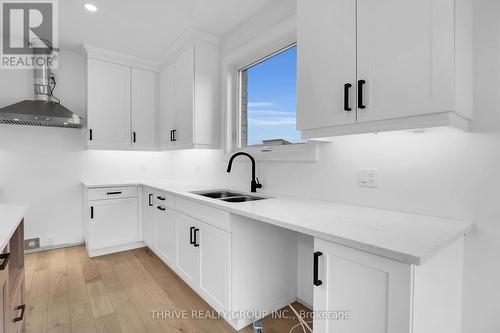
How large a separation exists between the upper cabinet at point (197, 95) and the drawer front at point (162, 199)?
0.58m

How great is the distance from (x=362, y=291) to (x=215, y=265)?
112 cm

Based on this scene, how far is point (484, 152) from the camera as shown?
3.82ft

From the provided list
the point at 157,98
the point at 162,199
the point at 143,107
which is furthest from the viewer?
the point at 157,98

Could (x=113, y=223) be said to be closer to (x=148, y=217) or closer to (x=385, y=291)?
(x=148, y=217)

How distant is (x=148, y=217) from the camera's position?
315cm

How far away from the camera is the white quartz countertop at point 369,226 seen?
2.94 ft

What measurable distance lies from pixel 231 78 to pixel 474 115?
6.94 feet

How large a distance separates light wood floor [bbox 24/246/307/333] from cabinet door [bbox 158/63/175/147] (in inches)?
60.6

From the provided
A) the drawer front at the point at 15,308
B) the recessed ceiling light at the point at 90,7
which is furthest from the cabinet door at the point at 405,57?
the recessed ceiling light at the point at 90,7

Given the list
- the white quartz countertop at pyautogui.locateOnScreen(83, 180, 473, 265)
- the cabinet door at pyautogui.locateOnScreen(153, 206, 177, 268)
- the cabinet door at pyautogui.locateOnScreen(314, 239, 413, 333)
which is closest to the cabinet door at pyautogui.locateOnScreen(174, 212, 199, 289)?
the cabinet door at pyautogui.locateOnScreen(153, 206, 177, 268)

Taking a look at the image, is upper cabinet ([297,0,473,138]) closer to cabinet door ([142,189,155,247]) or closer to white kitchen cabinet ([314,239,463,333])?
white kitchen cabinet ([314,239,463,333])

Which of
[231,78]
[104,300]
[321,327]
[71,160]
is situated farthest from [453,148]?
[71,160]

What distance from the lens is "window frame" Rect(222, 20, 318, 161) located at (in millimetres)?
1996

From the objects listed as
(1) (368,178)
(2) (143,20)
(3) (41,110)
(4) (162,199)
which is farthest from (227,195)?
(3) (41,110)
